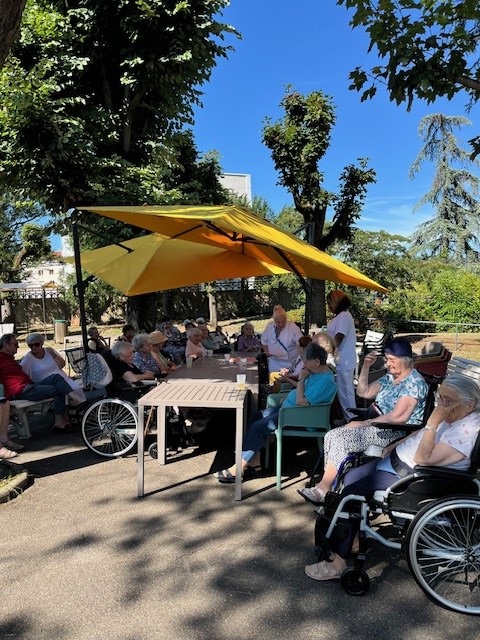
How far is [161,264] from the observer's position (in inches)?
295

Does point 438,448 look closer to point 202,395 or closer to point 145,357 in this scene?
point 202,395

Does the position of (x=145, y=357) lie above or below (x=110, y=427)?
above

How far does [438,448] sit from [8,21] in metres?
3.94

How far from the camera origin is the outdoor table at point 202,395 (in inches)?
156

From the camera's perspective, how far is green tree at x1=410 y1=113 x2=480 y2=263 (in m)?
23.2

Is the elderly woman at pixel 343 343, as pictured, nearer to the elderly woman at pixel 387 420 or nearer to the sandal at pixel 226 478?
the sandal at pixel 226 478

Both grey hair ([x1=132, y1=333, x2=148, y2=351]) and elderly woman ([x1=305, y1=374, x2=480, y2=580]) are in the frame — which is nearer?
elderly woman ([x1=305, y1=374, x2=480, y2=580])

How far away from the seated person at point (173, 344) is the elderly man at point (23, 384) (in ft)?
8.24

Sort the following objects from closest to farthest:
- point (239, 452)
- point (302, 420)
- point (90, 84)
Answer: point (239, 452) → point (302, 420) → point (90, 84)

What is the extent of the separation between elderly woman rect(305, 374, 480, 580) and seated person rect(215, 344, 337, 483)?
1152 millimetres

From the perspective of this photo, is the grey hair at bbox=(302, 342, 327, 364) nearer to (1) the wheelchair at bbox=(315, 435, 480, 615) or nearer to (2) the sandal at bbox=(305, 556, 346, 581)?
(1) the wheelchair at bbox=(315, 435, 480, 615)

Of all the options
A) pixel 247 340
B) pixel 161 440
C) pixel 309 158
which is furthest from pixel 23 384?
pixel 309 158

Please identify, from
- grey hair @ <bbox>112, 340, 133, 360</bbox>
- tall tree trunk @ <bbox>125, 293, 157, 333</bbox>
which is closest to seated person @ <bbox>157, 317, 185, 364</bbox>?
tall tree trunk @ <bbox>125, 293, 157, 333</bbox>

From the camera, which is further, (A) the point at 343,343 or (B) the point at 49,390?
(A) the point at 343,343
